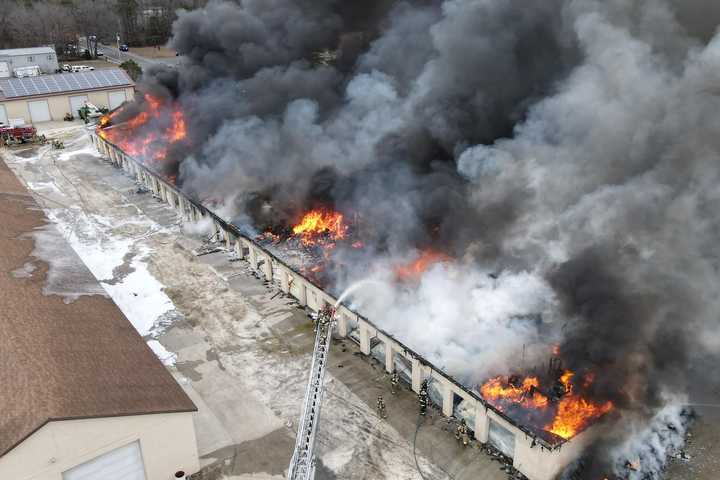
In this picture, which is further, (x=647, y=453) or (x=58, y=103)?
(x=58, y=103)

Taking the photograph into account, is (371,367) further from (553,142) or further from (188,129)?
(188,129)

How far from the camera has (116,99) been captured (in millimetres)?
54594

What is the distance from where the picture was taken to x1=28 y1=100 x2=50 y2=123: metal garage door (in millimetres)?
51000

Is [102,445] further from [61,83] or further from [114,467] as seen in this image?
[61,83]

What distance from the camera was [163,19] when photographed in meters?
82.2

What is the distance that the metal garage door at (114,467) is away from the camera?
13.6m

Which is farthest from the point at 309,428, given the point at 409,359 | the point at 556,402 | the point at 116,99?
the point at 116,99

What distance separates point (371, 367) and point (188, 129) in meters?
24.5

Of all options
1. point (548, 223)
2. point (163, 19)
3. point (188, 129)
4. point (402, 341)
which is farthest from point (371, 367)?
point (163, 19)

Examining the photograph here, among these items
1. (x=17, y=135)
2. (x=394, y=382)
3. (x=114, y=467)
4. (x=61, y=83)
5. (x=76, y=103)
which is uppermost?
(x=61, y=83)

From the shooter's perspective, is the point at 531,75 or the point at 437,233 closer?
the point at 437,233

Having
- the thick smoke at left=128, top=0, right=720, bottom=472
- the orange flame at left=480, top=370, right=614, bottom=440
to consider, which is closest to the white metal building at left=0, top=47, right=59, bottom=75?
the thick smoke at left=128, top=0, right=720, bottom=472

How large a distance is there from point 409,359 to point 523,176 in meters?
9.36

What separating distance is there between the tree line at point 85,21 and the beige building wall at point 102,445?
76046 millimetres
